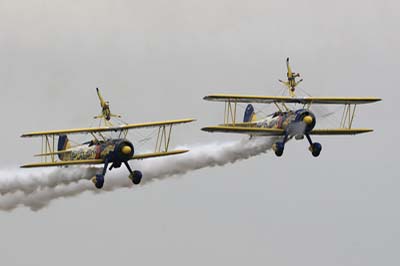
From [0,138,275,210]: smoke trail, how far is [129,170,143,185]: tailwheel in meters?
4.36

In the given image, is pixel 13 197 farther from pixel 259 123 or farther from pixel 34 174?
pixel 259 123

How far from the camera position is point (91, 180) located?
538 ft

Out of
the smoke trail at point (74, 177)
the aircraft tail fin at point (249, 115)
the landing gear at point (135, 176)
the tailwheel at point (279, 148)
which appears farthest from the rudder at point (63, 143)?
the tailwheel at point (279, 148)

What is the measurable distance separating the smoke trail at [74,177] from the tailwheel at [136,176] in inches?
172

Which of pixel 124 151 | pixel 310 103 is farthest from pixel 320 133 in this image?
pixel 124 151

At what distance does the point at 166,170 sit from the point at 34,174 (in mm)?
7686

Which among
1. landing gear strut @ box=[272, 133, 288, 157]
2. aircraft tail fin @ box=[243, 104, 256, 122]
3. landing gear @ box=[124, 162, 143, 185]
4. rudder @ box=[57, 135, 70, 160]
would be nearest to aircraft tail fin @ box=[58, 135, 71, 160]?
rudder @ box=[57, 135, 70, 160]

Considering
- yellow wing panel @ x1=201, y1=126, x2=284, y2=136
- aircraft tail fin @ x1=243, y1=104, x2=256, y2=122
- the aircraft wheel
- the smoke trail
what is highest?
yellow wing panel @ x1=201, y1=126, x2=284, y2=136

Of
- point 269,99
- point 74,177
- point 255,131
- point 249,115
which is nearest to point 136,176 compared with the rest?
point 74,177

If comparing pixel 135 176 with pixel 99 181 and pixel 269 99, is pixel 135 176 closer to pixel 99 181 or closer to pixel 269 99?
pixel 99 181

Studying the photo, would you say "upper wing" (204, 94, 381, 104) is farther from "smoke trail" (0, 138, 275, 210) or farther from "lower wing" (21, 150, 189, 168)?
"lower wing" (21, 150, 189, 168)

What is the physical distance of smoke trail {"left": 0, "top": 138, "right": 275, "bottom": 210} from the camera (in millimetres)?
164625

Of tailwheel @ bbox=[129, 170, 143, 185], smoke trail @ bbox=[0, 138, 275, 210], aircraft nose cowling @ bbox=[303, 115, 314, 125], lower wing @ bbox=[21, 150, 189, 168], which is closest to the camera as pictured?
lower wing @ bbox=[21, 150, 189, 168]

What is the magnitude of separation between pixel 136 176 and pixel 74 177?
5864mm
